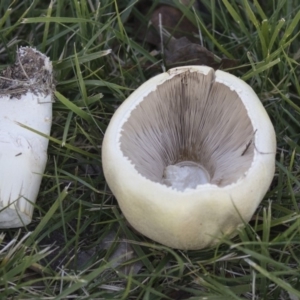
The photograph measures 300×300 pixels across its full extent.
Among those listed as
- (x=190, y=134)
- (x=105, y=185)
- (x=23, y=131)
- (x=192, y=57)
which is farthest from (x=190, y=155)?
(x=23, y=131)

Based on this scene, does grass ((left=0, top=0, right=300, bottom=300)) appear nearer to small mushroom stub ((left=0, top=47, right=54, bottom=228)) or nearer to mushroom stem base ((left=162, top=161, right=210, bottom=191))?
small mushroom stub ((left=0, top=47, right=54, bottom=228))

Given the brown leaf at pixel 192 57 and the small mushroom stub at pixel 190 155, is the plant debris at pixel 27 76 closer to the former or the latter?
the small mushroom stub at pixel 190 155

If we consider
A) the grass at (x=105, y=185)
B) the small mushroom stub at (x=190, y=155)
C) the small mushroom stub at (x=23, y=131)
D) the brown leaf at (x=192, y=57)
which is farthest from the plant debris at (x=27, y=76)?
the brown leaf at (x=192, y=57)

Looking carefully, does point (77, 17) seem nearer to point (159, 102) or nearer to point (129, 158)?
point (159, 102)

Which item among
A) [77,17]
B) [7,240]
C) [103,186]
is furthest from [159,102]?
[7,240]

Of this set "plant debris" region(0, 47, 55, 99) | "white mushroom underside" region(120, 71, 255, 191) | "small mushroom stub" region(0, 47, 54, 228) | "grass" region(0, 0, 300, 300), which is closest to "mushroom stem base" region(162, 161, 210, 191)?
"white mushroom underside" region(120, 71, 255, 191)

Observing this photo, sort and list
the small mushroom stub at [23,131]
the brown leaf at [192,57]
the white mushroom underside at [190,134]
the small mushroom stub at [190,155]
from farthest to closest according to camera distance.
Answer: the brown leaf at [192,57] → the small mushroom stub at [23,131] → the white mushroom underside at [190,134] → the small mushroom stub at [190,155]
